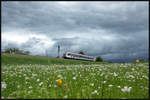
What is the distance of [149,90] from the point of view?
15.9 ft

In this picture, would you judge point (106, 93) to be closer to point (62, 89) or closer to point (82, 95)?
point (82, 95)

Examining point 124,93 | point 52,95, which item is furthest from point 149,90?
point 52,95

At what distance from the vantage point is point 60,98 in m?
4.00

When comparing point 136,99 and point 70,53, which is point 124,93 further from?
point 70,53

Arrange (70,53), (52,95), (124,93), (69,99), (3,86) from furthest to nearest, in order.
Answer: (70,53) < (3,86) < (124,93) < (52,95) < (69,99)

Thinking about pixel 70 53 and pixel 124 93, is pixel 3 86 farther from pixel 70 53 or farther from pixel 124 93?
pixel 70 53

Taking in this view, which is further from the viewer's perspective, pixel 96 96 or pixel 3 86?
pixel 3 86

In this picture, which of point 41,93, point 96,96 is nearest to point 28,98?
point 41,93

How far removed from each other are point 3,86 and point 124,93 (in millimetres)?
3993

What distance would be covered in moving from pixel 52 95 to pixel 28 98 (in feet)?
2.08

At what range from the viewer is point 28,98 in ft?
14.0

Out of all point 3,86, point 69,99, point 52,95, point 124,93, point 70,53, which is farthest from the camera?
point 70,53

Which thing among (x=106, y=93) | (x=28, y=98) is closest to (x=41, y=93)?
(x=28, y=98)

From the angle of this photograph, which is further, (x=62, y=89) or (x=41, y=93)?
(x=62, y=89)
